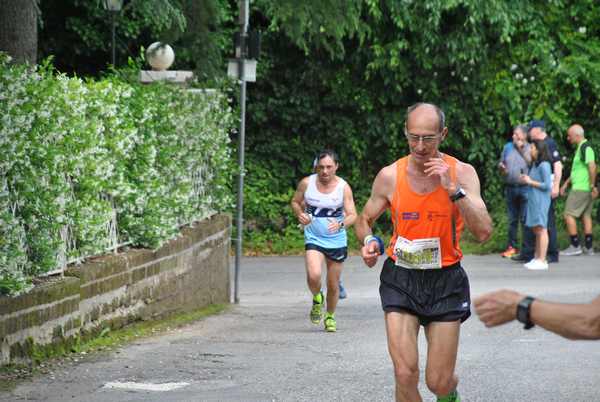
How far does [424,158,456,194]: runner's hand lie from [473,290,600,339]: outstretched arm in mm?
2289

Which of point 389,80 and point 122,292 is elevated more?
point 389,80

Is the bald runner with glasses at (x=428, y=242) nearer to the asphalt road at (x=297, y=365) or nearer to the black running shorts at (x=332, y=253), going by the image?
the asphalt road at (x=297, y=365)

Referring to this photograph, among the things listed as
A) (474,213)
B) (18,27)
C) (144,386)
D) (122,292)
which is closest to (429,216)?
(474,213)

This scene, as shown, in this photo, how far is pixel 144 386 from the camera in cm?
920

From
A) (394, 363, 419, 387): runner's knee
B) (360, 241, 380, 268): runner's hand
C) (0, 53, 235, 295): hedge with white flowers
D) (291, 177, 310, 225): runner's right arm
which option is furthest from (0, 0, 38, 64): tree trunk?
(394, 363, 419, 387): runner's knee

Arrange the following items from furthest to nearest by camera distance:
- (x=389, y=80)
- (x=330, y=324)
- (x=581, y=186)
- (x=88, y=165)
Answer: (x=389, y=80) < (x=581, y=186) < (x=330, y=324) < (x=88, y=165)

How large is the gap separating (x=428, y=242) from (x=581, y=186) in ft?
42.6

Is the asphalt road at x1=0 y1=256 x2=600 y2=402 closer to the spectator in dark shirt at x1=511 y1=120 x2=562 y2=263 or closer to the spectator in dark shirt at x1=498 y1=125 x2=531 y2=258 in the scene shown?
the spectator in dark shirt at x1=511 y1=120 x2=562 y2=263

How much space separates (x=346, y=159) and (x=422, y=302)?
1693 cm

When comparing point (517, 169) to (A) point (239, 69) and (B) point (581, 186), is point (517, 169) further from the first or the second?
(A) point (239, 69)

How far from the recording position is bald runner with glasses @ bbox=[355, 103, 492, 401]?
24.0 feet

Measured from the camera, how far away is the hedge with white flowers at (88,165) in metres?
9.47

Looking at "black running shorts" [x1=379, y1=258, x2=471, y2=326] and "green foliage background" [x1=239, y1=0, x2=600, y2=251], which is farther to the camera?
"green foliage background" [x1=239, y1=0, x2=600, y2=251]

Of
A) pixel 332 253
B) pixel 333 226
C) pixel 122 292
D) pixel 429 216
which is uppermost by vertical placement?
pixel 429 216
